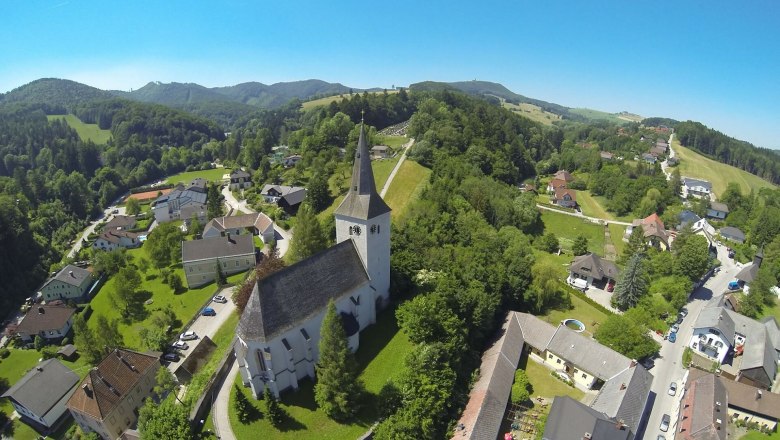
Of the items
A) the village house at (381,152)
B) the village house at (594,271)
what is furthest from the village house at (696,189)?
the village house at (381,152)

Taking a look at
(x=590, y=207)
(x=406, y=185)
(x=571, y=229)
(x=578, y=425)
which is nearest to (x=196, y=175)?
(x=406, y=185)

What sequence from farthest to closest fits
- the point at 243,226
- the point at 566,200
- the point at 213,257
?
the point at 566,200 → the point at 243,226 → the point at 213,257

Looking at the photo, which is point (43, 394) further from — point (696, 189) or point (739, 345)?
point (696, 189)

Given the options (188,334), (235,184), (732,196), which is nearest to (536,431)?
(188,334)

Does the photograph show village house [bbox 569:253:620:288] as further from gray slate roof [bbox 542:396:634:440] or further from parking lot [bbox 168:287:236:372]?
parking lot [bbox 168:287:236:372]

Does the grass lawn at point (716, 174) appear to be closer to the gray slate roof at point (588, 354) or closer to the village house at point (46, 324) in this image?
the gray slate roof at point (588, 354)
